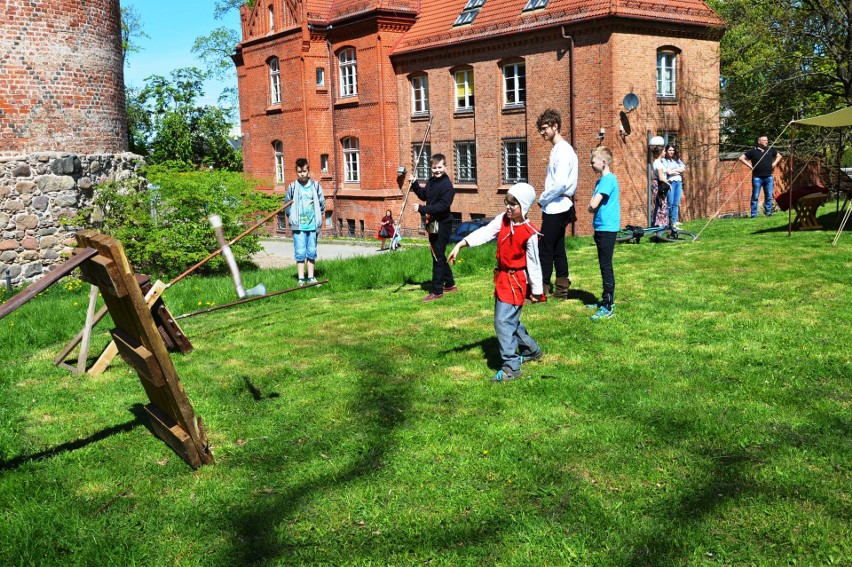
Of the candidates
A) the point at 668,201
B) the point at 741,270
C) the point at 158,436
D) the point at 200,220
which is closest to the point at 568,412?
the point at 158,436

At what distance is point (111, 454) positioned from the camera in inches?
236

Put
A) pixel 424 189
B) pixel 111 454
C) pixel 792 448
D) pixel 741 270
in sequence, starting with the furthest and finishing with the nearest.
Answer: pixel 741 270 → pixel 424 189 → pixel 111 454 → pixel 792 448

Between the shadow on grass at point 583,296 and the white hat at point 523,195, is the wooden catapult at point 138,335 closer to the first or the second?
the white hat at point 523,195

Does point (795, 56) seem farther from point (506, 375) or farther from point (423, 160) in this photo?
point (506, 375)

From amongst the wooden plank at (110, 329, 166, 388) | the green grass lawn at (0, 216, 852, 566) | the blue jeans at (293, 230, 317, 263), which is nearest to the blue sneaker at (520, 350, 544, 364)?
the green grass lawn at (0, 216, 852, 566)

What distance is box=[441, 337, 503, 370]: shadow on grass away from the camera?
783cm

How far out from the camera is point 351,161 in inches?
1462

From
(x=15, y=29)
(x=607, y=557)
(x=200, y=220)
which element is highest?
(x=15, y=29)

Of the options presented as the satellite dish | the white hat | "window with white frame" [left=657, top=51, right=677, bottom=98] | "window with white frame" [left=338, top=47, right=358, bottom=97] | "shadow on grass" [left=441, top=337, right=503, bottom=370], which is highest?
"window with white frame" [left=338, top=47, right=358, bottom=97]

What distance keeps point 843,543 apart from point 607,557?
120 cm

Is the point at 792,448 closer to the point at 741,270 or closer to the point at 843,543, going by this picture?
the point at 843,543

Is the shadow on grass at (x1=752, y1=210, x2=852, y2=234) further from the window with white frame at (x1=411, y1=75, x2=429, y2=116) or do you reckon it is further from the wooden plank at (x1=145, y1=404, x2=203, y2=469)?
the window with white frame at (x1=411, y1=75, x2=429, y2=116)

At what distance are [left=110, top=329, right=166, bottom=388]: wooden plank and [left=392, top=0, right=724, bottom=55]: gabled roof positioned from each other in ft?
76.6

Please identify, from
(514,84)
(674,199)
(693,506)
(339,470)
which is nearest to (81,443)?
(339,470)
